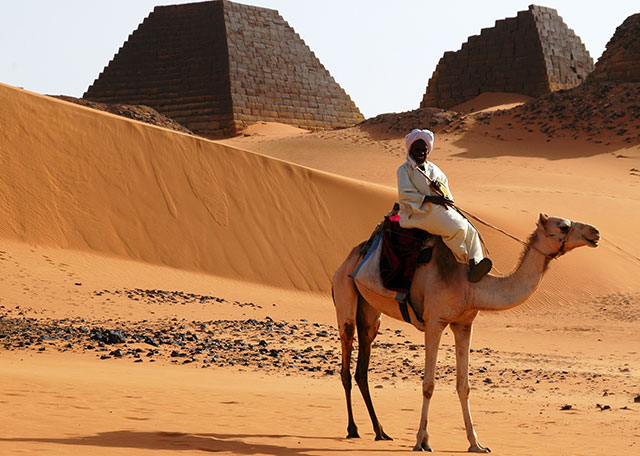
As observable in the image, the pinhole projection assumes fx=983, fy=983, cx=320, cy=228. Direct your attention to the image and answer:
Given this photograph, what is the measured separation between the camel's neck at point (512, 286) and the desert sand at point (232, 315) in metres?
1.07

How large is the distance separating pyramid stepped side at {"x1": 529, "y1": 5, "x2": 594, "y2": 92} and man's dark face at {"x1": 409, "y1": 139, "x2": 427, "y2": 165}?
6648 centimetres

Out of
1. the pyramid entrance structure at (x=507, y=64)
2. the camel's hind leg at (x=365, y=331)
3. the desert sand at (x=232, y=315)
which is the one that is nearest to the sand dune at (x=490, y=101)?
the pyramid entrance structure at (x=507, y=64)

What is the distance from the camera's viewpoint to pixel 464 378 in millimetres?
6586

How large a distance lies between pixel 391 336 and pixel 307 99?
64.4m

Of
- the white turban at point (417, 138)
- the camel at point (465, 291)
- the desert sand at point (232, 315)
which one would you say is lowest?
the desert sand at point (232, 315)

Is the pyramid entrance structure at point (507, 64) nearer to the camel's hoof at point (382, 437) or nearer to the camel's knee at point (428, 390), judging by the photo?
the camel's hoof at point (382, 437)

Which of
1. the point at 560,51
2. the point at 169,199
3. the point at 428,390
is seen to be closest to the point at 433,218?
the point at 428,390

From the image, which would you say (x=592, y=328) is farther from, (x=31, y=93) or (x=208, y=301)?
(x=31, y=93)

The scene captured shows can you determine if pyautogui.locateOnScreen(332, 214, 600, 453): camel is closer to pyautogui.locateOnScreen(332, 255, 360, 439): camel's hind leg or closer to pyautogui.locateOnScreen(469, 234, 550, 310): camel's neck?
pyautogui.locateOnScreen(469, 234, 550, 310): camel's neck

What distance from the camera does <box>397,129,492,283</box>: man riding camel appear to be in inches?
261

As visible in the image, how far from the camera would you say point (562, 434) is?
7.67 m

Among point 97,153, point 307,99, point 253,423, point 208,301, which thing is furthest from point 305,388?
point 307,99

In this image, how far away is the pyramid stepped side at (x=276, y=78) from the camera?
73938mm

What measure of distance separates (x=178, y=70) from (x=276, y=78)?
7752 mm
